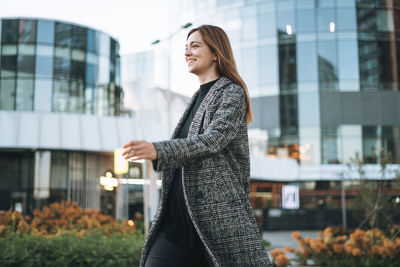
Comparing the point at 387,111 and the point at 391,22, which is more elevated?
the point at 391,22

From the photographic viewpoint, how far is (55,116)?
2292 cm

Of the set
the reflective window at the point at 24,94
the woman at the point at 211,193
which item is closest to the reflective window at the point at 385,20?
the reflective window at the point at 24,94

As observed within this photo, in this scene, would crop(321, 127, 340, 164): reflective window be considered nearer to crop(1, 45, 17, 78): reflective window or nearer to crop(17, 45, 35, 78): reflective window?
crop(17, 45, 35, 78): reflective window

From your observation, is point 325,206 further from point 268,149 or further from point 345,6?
point 345,6

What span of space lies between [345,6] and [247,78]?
8737mm

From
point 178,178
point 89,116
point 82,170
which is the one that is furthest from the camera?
point 82,170

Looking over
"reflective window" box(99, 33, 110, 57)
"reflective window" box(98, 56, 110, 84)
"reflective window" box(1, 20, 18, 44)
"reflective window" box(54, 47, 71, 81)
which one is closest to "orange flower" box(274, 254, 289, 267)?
"reflective window" box(54, 47, 71, 81)

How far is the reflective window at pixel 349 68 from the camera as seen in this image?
120ft

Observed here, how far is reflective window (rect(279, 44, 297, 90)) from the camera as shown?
3759 centimetres

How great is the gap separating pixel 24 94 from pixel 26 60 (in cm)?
196

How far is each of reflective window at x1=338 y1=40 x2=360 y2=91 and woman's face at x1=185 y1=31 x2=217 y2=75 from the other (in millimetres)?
36145

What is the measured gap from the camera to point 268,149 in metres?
37.4

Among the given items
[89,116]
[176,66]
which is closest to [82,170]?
[89,116]

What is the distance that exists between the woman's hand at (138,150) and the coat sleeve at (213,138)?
5 cm
